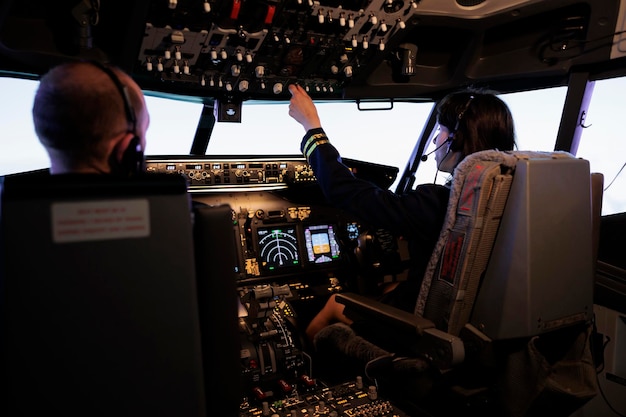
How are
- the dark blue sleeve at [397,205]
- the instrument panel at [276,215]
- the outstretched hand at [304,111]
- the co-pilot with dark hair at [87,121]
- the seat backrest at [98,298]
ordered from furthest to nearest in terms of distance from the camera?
the instrument panel at [276,215], the outstretched hand at [304,111], the dark blue sleeve at [397,205], the co-pilot with dark hair at [87,121], the seat backrest at [98,298]

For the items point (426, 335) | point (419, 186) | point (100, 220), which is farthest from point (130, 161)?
point (419, 186)

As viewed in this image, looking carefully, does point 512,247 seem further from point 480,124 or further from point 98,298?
point 98,298

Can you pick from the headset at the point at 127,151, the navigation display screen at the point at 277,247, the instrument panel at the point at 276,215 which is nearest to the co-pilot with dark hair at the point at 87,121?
the headset at the point at 127,151

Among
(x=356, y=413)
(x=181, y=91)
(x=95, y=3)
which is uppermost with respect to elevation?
(x=95, y=3)

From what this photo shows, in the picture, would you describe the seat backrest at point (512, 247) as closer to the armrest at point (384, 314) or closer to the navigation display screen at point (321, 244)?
the armrest at point (384, 314)

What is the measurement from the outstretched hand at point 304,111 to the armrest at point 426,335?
2.51ft

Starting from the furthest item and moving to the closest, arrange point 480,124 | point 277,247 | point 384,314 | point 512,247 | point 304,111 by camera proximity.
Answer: point 277,247, point 304,111, point 480,124, point 384,314, point 512,247

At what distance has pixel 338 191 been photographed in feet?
6.17

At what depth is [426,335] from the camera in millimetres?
1545

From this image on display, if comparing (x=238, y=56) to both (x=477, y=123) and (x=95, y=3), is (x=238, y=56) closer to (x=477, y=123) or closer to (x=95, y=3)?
(x=95, y=3)

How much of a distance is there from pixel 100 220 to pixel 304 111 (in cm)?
148

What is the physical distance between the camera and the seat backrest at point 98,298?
73 cm

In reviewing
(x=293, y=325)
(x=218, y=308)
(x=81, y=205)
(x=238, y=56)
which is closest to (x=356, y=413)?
(x=293, y=325)

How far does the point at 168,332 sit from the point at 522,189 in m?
1.09
